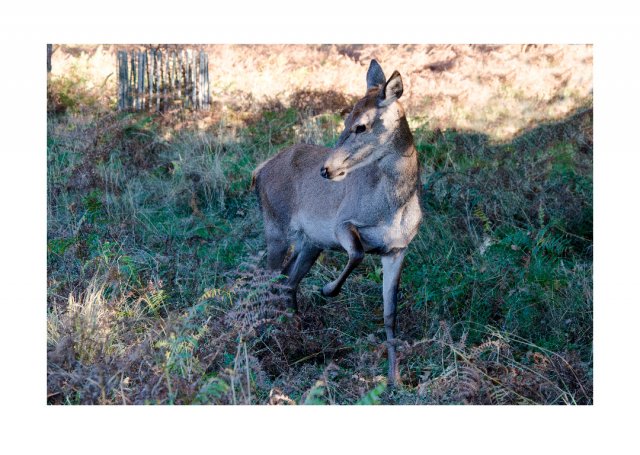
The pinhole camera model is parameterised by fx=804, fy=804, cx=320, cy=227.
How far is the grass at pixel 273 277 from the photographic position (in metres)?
5.69

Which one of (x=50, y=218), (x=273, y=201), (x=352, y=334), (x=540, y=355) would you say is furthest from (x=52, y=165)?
(x=540, y=355)

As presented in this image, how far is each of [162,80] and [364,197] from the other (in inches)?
281

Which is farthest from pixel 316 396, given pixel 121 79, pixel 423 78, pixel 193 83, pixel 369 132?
pixel 423 78

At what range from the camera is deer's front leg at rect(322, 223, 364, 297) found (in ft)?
19.9

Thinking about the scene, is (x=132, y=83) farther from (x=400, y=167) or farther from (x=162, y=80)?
(x=400, y=167)

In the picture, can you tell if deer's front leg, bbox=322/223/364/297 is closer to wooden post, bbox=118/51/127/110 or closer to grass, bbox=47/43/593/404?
grass, bbox=47/43/593/404

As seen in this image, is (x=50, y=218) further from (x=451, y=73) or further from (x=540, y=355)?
(x=451, y=73)

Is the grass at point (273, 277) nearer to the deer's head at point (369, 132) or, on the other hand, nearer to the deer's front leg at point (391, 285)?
the deer's front leg at point (391, 285)

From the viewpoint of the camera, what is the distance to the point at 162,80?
12.5 metres

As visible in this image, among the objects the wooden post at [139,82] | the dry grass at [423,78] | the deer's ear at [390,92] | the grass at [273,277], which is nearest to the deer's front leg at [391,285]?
the grass at [273,277]

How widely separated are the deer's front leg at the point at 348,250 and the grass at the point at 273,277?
46 cm

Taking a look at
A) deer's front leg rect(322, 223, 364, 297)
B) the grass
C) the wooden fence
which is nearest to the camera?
the grass

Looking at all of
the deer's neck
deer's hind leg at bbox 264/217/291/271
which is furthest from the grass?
the deer's neck

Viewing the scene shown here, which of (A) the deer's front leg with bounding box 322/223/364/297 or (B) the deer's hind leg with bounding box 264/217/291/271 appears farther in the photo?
(B) the deer's hind leg with bounding box 264/217/291/271
